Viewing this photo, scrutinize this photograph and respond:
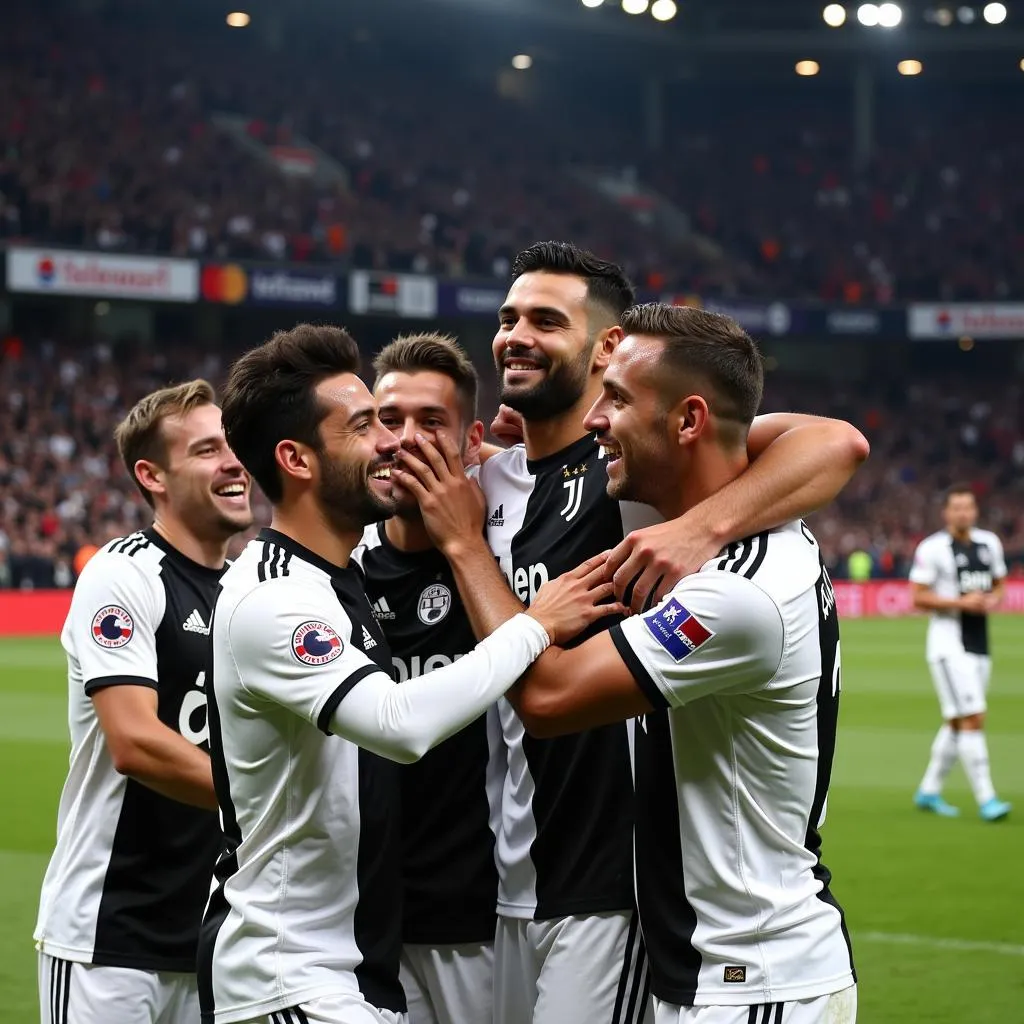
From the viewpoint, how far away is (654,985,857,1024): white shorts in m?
3.33

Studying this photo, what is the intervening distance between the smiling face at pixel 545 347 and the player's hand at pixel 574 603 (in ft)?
Answer: 2.49

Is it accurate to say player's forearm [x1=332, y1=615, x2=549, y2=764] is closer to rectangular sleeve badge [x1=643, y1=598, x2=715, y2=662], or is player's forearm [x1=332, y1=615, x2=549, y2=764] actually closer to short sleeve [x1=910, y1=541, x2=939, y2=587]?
rectangular sleeve badge [x1=643, y1=598, x2=715, y2=662]

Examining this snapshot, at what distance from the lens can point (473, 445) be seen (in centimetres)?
452

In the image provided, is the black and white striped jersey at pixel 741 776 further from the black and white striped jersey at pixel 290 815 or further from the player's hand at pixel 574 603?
the black and white striped jersey at pixel 290 815

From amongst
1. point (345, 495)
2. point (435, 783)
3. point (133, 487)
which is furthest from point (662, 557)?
point (133, 487)

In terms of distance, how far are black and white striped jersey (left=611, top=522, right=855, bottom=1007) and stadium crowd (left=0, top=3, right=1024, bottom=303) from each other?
2944 cm

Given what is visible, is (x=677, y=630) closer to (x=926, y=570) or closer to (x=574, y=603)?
(x=574, y=603)

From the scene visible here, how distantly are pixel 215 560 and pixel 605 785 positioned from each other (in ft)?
4.93

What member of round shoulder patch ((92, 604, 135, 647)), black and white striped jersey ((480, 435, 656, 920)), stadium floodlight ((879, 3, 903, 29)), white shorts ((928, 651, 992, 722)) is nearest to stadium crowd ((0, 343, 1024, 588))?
stadium floodlight ((879, 3, 903, 29))

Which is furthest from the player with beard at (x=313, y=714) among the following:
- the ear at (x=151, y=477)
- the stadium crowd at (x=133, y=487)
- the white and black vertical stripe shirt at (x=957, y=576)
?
the stadium crowd at (x=133, y=487)

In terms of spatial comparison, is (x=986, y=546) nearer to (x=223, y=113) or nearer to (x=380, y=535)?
(x=380, y=535)

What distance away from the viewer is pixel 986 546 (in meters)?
12.8

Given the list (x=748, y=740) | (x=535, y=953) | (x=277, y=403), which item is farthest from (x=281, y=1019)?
(x=277, y=403)

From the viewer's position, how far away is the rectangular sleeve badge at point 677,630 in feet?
10.8
